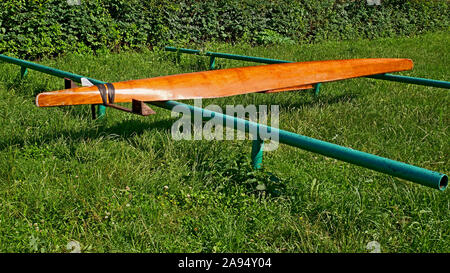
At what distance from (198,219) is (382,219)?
1012 mm

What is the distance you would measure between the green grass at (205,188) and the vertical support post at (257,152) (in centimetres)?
7

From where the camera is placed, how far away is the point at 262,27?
417 inches

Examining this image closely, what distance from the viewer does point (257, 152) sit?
9.77 feet

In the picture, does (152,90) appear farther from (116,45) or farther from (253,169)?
(116,45)

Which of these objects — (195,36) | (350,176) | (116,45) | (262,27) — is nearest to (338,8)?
(262,27)

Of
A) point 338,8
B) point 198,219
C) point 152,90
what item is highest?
point 338,8

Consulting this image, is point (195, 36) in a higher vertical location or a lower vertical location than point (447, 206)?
higher

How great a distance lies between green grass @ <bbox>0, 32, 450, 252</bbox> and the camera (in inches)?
92.0

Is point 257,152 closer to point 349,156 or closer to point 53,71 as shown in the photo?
point 349,156

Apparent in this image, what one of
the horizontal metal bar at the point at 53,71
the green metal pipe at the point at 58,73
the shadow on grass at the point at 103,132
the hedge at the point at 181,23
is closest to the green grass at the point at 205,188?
the shadow on grass at the point at 103,132

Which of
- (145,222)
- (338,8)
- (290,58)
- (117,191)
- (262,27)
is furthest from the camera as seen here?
(338,8)

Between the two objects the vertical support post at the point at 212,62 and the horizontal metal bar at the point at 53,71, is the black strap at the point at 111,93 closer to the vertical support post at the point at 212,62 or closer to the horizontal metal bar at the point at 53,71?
the horizontal metal bar at the point at 53,71

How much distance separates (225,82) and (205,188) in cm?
107

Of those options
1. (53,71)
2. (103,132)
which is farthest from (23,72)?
(103,132)
